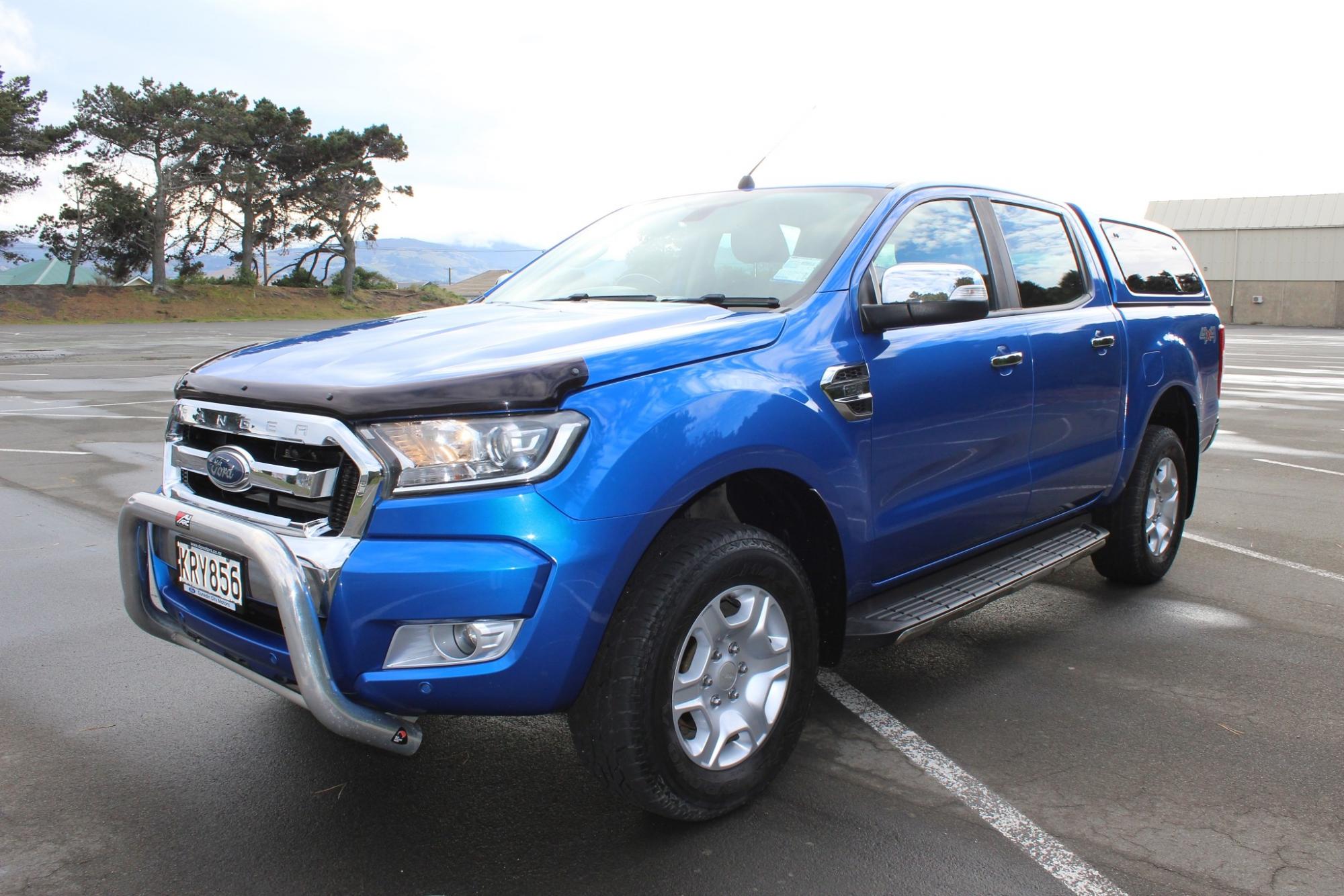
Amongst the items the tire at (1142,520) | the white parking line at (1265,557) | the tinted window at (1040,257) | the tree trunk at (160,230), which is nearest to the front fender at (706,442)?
the tinted window at (1040,257)

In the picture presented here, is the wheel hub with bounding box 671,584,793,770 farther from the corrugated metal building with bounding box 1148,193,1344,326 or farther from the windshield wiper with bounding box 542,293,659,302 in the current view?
the corrugated metal building with bounding box 1148,193,1344,326

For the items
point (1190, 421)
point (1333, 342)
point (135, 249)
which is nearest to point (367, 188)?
point (135, 249)

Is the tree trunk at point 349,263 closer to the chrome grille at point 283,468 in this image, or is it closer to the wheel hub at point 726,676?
the chrome grille at point 283,468

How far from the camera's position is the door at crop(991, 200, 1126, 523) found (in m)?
4.17

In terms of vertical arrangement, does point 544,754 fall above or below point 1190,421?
below

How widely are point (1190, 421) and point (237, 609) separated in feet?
15.5

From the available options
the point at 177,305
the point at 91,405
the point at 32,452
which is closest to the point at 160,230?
the point at 177,305

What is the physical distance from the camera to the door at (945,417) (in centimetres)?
338

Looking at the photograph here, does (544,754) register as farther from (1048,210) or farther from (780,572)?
(1048,210)

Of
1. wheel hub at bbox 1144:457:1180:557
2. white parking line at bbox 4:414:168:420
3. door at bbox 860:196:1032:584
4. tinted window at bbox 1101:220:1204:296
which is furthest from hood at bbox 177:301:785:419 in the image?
white parking line at bbox 4:414:168:420

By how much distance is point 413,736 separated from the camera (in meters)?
2.58

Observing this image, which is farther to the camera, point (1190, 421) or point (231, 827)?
point (1190, 421)

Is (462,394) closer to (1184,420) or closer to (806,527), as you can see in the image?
(806,527)

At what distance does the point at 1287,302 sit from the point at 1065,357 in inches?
2418
